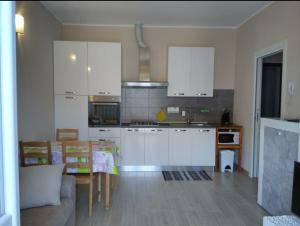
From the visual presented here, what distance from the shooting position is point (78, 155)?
215 centimetres

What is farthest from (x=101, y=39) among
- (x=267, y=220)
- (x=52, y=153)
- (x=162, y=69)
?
(x=267, y=220)

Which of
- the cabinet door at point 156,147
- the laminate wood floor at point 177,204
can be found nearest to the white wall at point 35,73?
the laminate wood floor at point 177,204

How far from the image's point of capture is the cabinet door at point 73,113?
3479 mm

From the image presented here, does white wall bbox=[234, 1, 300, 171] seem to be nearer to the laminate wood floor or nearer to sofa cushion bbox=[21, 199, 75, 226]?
the laminate wood floor

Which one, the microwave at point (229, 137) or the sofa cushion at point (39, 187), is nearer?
the sofa cushion at point (39, 187)

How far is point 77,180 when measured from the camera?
2234 millimetres

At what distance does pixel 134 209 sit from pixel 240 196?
3.98 feet

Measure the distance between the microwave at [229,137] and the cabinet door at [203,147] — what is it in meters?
0.11

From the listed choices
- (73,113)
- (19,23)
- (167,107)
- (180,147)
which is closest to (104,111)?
(73,113)

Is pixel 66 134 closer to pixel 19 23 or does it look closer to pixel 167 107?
pixel 19 23

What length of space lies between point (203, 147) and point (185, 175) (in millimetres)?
491

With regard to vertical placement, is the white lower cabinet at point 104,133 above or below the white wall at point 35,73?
below

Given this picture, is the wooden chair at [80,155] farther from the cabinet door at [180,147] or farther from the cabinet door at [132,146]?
the cabinet door at [180,147]

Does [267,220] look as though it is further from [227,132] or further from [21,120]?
[21,120]
